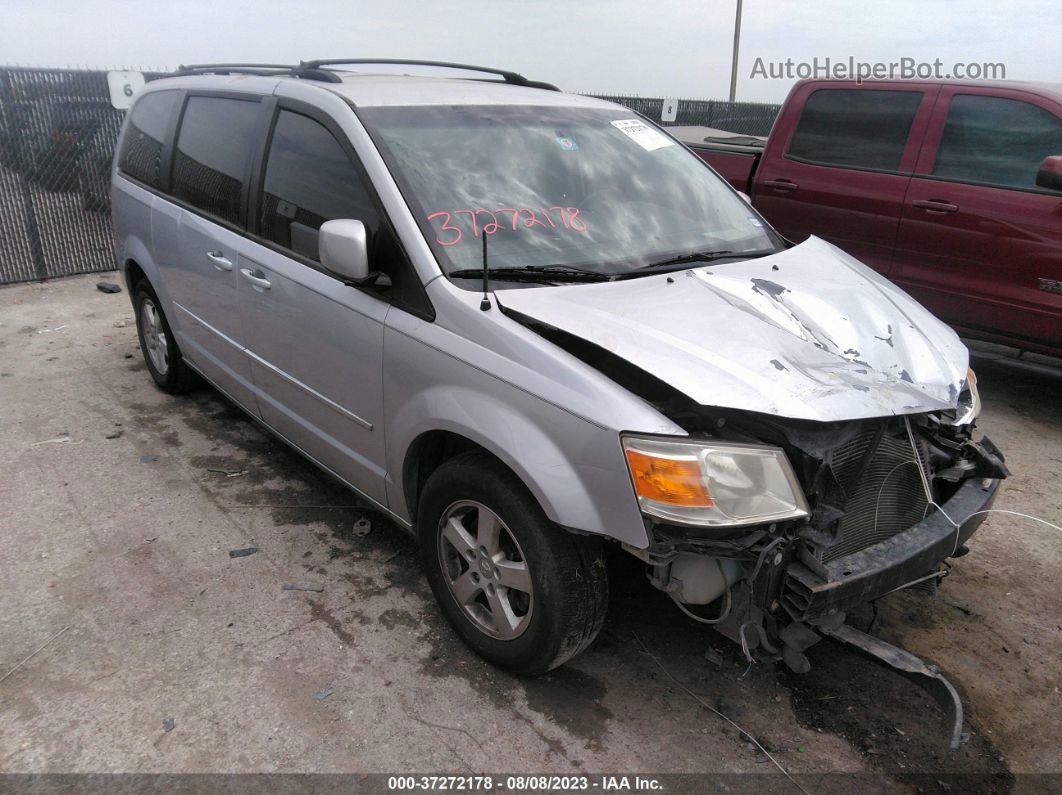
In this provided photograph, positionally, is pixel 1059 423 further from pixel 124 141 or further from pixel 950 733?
pixel 124 141

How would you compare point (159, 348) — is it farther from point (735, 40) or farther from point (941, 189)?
point (735, 40)

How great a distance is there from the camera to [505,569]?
2543 millimetres

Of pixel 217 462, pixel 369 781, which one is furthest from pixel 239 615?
pixel 217 462

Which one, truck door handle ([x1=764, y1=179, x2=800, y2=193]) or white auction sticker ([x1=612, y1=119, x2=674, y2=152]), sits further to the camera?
truck door handle ([x1=764, y1=179, x2=800, y2=193])

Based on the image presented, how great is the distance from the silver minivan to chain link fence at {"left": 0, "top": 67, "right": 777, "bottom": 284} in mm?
5450

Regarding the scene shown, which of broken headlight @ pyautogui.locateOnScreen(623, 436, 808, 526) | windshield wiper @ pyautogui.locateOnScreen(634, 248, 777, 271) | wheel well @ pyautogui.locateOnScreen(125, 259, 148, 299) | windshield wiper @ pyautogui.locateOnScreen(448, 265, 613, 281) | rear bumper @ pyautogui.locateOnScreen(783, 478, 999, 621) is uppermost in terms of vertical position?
windshield wiper @ pyautogui.locateOnScreen(448, 265, 613, 281)

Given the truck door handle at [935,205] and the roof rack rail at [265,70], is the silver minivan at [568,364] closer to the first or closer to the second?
the roof rack rail at [265,70]

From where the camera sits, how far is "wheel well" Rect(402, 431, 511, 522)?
2734 millimetres

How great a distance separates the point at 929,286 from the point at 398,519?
13.6 ft

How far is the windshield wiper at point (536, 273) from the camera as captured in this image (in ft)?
8.77

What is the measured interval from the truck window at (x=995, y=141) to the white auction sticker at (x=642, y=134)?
2.60 m

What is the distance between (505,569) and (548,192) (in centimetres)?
145

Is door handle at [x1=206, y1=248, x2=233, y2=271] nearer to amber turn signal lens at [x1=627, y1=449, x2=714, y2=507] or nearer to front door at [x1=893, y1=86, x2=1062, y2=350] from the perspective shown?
amber turn signal lens at [x1=627, y1=449, x2=714, y2=507]

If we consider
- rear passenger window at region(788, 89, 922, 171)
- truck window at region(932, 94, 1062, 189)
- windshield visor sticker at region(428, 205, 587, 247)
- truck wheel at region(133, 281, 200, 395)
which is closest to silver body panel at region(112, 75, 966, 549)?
windshield visor sticker at region(428, 205, 587, 247)
